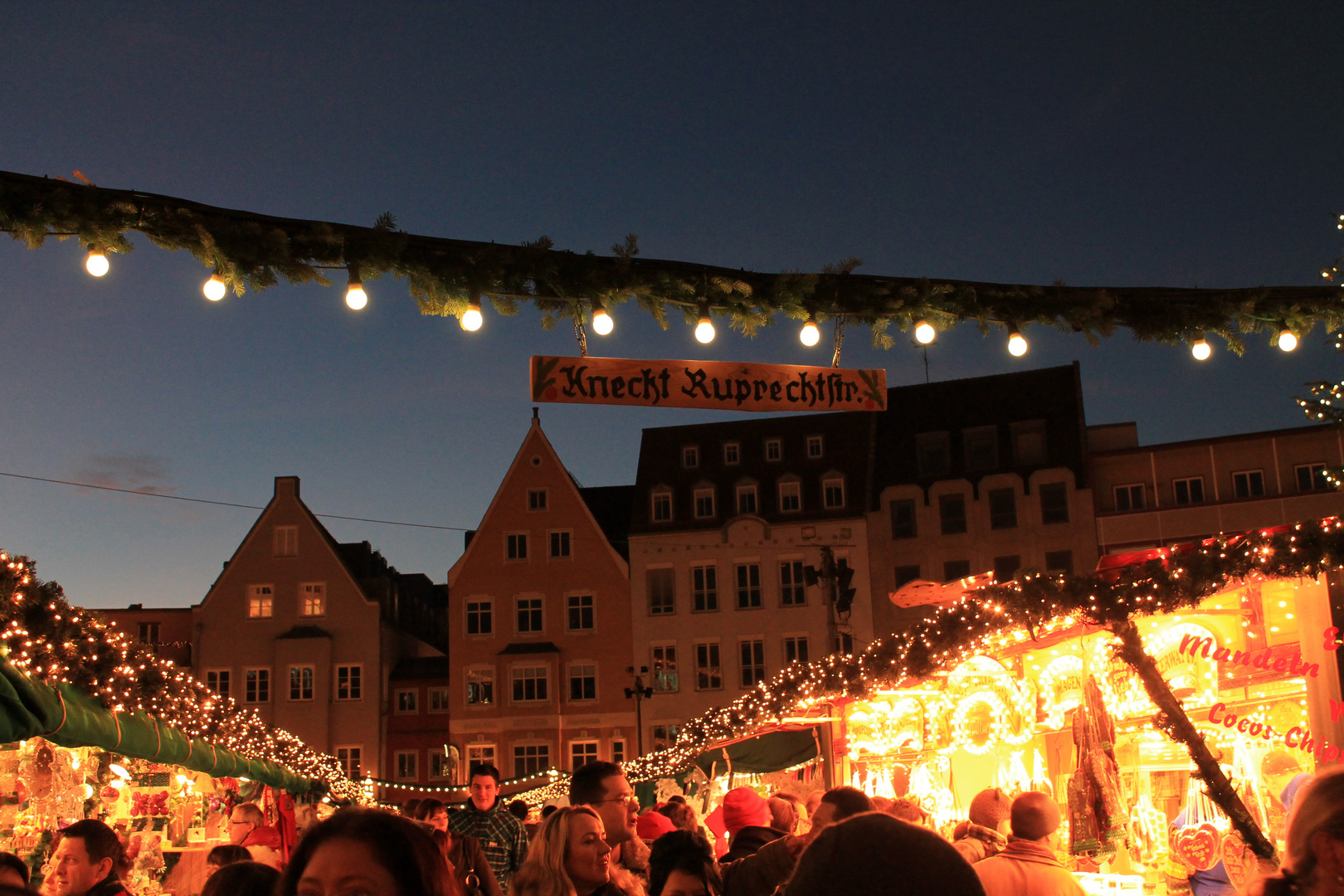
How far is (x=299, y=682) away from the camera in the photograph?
42.2m

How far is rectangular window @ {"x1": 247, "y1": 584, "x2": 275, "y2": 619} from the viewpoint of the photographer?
43344mm

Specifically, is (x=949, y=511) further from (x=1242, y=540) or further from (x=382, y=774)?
(x=1242, y=540)

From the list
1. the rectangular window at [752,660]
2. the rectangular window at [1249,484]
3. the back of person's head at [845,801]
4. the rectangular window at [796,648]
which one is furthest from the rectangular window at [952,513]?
the back of person's head at [845,801]

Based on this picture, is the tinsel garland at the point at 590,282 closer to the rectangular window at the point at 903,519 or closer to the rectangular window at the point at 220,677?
the rectangular window at the point at 903,519

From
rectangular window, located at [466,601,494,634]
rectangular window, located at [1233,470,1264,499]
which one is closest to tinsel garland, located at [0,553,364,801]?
rectangular window, located at [466,601,494,634]

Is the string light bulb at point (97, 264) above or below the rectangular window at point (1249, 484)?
below

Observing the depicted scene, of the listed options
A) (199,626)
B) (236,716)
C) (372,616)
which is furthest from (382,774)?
(236,716)

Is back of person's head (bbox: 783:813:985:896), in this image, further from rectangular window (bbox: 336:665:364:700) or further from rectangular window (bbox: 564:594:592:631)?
rectangular window (bbox: 336:665:364:700)

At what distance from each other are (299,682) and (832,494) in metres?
19.5

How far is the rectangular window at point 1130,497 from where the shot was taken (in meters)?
38.9

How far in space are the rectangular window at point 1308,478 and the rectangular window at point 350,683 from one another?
30889 millimetres

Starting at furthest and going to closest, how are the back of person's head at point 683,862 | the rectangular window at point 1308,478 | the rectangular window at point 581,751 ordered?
the rectangular window at point 581,751, the rectangular window at point 1308,478, the back of person's head at point 683,862

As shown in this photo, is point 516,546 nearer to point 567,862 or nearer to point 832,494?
point 832,494

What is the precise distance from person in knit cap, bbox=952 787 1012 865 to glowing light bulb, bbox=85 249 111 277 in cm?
538
